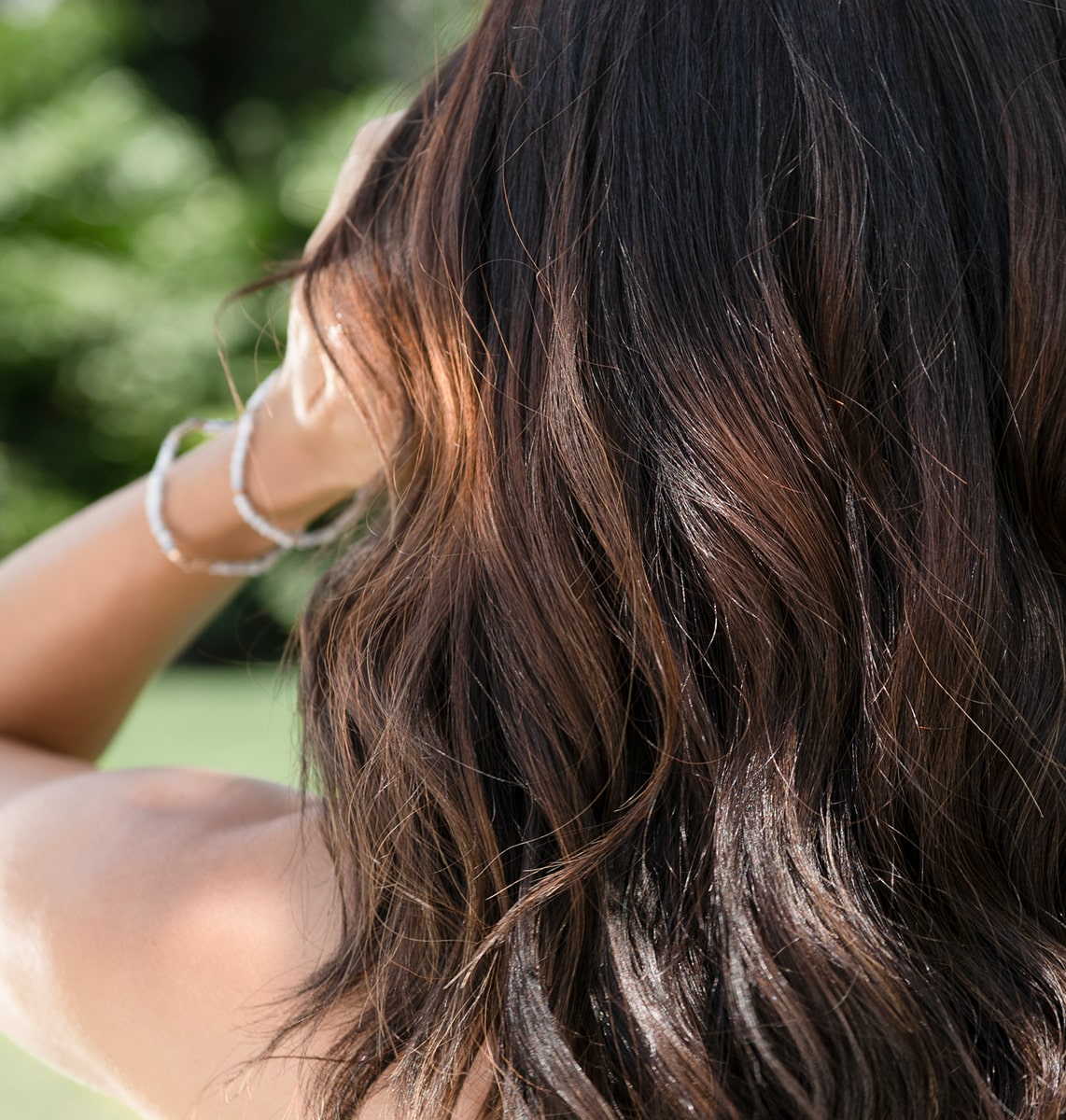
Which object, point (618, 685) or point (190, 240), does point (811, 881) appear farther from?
point (190, 240)

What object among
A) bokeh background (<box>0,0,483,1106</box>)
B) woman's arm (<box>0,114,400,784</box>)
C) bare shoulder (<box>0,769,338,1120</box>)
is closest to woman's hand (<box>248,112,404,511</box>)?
woman's arm (<box>0,114,400,784</box>)

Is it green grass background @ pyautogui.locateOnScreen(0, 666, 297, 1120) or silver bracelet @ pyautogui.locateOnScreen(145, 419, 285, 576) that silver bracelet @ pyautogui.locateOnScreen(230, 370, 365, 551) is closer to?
silver bracelet @ pyautogui.locateOnScreen(145, 419, 285, 576)

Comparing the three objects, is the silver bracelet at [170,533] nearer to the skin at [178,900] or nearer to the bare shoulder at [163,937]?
the skin at [178,900]

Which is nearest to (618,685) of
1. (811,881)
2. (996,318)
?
(811,881)

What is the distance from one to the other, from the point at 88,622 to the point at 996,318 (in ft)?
2.83

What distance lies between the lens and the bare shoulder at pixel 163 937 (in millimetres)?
809

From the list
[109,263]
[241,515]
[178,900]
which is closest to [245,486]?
[241,515]

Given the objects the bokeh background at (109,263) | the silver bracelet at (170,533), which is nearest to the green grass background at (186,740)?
the bokeh background at (109,263)

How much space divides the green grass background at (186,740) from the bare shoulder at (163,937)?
1.87m

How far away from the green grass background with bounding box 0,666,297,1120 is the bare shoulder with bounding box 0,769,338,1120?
1875mm

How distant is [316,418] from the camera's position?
1070 millimetres

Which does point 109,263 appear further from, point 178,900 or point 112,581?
point 178,900

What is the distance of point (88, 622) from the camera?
1151 mm

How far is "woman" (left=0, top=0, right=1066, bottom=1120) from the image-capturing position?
2.28 feet
